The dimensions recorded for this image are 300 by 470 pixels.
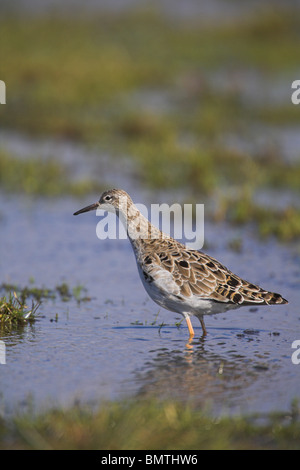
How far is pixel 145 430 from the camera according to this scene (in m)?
5.99

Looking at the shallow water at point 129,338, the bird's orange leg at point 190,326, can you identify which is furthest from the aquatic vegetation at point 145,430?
the bird's orange leg at point 190,326

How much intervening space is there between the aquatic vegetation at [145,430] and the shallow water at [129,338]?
15.1 inches

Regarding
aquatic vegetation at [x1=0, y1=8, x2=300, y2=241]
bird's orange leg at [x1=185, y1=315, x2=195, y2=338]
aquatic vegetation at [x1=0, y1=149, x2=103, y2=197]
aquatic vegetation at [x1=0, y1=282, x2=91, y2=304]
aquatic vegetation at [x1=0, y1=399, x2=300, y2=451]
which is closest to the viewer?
aquatic vegetation at [x1=0, y1=399, x2=300, y2=451]

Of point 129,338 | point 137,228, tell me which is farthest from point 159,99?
point 129,338

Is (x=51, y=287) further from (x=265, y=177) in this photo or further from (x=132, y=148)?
(x=132, y=148)

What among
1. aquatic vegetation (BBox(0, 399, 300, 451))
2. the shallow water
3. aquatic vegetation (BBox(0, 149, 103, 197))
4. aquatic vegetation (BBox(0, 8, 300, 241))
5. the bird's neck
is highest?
aquatic vegetation (BBox(0, 8, 300, 241))

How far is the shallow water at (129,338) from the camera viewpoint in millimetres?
7141

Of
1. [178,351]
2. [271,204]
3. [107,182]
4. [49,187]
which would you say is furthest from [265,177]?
[178,351]

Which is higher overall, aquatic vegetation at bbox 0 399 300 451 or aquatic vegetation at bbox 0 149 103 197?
aquatic vegetation at bbox 0 149 103 197

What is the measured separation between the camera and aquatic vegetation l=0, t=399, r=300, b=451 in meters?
5.89

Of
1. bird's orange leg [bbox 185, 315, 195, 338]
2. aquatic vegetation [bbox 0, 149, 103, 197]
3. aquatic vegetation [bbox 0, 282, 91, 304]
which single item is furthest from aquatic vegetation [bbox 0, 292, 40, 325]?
aquatic vegetation [bbox 0, 149, 103, 197]

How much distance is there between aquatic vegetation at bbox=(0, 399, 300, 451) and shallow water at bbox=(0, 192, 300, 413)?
1.26ft

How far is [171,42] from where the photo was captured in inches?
1236

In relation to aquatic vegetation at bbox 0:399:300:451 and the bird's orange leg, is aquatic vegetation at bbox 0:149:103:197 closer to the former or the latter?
the bird's orange leg
